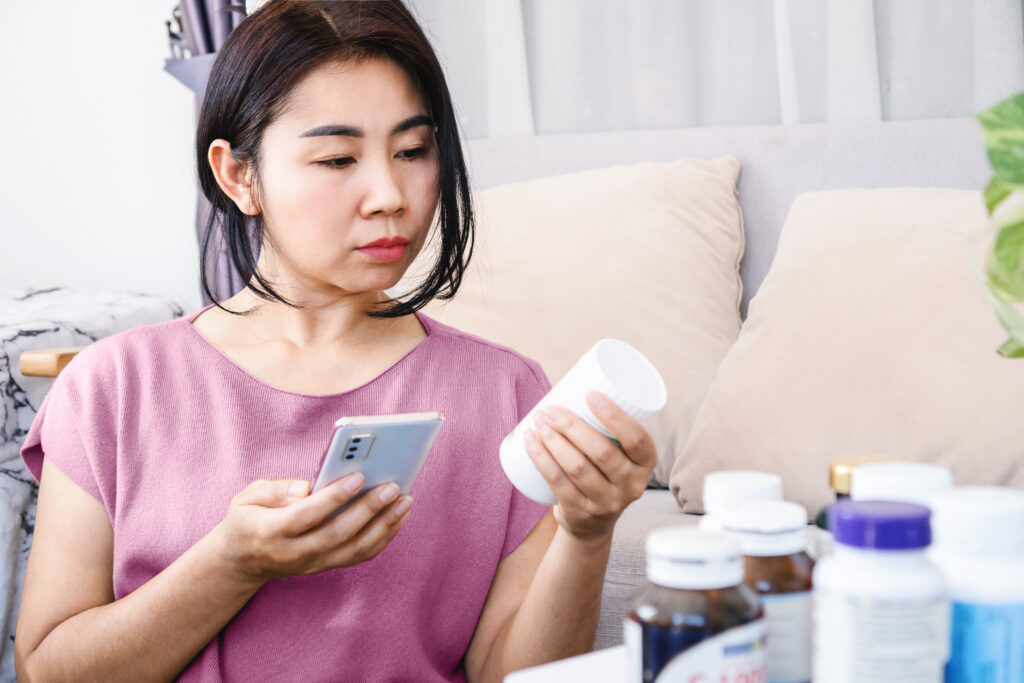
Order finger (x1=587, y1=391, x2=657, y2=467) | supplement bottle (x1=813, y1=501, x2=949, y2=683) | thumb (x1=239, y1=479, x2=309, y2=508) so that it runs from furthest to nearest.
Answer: thumb (x1=239, y1=479, x2=309, y2=508)
finger (x1=587, y1=391, x2=657, y2=467)
supplement bottle (x1=813, y1=501, x2=949, y2=683)

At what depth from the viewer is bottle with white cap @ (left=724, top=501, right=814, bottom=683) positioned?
436 mm

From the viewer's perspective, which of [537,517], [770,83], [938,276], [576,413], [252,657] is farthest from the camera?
[770,83]

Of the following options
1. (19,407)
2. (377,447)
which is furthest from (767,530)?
(19,407)

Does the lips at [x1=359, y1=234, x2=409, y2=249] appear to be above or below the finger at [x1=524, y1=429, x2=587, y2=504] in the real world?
above

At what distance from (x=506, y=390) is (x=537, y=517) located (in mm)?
134

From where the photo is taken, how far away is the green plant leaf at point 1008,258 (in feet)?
1.40

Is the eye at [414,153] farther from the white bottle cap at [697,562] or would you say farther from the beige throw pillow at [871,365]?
the white bottle cap at [697,562]

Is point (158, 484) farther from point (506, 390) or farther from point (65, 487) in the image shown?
point (506, 390)

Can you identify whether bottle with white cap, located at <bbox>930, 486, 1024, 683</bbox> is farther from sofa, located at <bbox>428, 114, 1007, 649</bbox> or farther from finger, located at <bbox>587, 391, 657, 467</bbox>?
sofa, located at <bbox>428, 114, 1007, 649</bbox>

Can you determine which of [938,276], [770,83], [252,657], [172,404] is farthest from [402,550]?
[770,83]

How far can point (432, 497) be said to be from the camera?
3.07 ft

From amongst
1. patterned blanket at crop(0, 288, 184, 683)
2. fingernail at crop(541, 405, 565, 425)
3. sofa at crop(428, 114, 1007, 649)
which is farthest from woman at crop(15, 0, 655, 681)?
patterned blanket at crop(0, 288, 184, 683)

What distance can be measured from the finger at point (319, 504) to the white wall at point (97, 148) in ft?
5.45

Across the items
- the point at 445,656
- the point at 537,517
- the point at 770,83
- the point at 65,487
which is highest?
the point at 770,83
